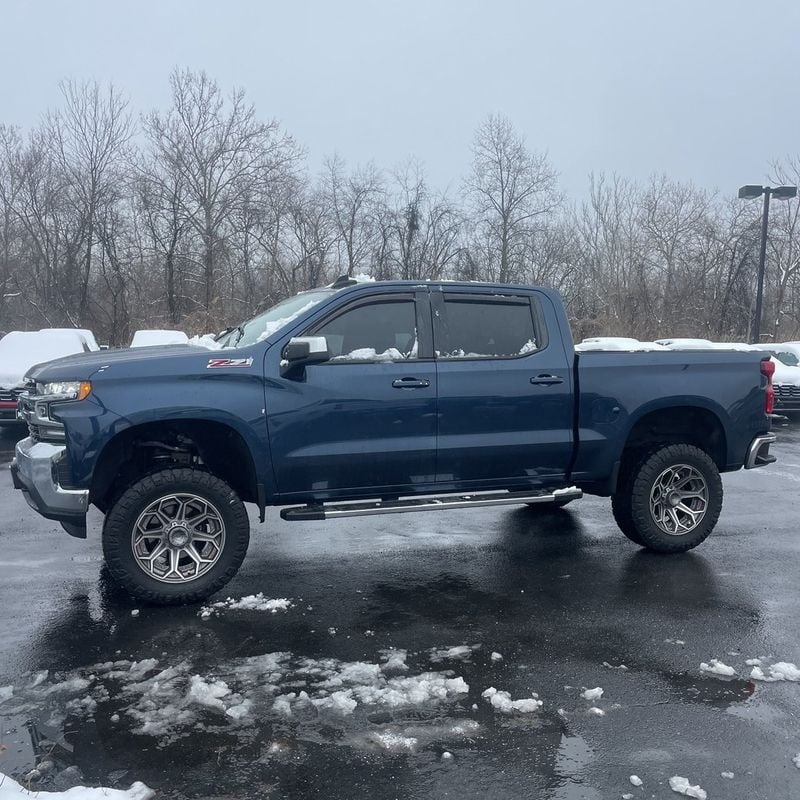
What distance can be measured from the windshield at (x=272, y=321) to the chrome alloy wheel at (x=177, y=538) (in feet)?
4.02

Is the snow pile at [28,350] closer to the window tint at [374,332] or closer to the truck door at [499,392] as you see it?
the window tint at [374,332]

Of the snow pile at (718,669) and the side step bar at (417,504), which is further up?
the side step bar at (417,504)

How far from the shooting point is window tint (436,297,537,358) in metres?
6.10

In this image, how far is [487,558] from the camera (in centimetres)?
666

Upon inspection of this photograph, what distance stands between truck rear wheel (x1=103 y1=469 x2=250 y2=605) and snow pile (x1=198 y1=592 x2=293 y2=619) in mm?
119

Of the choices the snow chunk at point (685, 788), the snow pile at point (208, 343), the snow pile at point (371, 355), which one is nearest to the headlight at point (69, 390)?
the snow pile at point (208, 343)

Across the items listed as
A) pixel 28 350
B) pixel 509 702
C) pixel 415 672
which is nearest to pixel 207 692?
pixel 415 672

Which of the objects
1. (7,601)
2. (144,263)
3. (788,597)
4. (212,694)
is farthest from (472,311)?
(144,263)

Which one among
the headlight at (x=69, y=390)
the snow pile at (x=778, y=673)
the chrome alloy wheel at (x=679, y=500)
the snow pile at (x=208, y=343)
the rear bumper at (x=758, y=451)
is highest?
the snow pile at (x=208, y=343)

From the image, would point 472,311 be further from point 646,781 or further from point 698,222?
point 698,222

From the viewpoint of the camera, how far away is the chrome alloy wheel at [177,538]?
17.7 feet

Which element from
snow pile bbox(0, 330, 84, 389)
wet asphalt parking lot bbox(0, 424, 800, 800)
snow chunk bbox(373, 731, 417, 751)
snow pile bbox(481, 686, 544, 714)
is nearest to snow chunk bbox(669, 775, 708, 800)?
wet asphalt parking lot bbox(0, 424, 800, 800)

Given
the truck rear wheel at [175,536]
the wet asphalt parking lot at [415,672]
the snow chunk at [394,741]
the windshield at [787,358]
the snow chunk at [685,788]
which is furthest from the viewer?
the windshield at [787,358]

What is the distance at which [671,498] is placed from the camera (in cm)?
669
